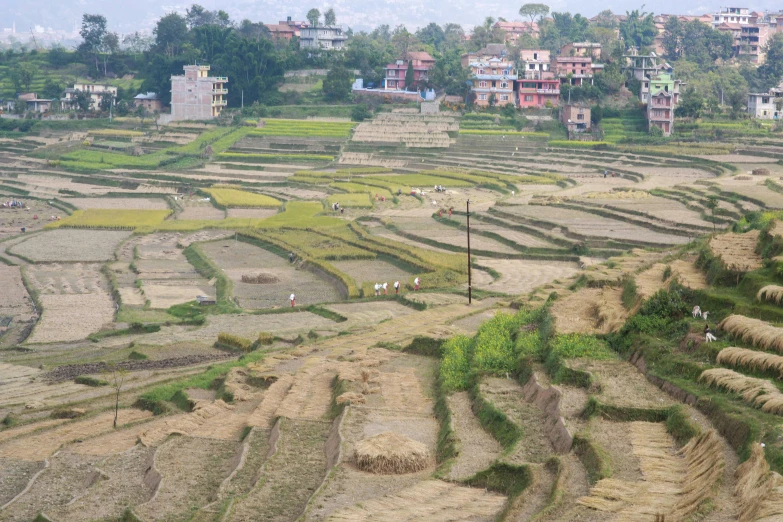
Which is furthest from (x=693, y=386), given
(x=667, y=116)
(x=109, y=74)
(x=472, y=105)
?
(x=109, y=74)

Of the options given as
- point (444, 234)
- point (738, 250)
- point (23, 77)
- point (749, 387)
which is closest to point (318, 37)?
point (23, 77)

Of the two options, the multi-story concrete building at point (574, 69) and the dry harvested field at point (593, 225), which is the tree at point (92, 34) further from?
Result: the dry harvested field at point (593, 225)

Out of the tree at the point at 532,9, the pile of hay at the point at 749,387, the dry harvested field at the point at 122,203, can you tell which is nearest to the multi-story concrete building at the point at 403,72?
the dry harvested field at the point at 122,203

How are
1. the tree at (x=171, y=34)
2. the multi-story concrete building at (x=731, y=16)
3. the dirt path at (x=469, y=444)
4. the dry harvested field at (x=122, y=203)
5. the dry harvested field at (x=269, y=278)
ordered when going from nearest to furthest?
A: 1. the dirt path at (x=469, y=444)
2. the dry harvested field at (x=269, y=278)
3. the dry harvested field at (x=122, y=203)
4. the tree at (x=171, y=34)
5. the multi-story concrete building at (x=731, y=16)

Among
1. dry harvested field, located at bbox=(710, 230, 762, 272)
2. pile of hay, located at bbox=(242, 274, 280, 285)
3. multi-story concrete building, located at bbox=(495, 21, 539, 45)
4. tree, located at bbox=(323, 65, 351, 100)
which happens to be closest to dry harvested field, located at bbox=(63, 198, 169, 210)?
pile of hay, located at bbox=(242, 274, 280, 285)

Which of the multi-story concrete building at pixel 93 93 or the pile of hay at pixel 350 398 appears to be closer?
the pile of hay at pixel 350 398

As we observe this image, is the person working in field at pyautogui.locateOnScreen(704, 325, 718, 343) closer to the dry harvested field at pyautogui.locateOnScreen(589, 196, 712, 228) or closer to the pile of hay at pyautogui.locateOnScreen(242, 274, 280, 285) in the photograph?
the pile of hay at pyautogui.locateOnScreen(242, 274, 280, 285)

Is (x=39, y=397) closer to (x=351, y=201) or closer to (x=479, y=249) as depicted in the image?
(x=479, y=249)
